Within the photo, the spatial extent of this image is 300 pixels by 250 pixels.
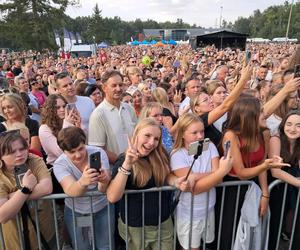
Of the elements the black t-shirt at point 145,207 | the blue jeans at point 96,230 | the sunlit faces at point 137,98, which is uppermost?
the sunlit faces at point 137,98

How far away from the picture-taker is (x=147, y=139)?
8.45 feet

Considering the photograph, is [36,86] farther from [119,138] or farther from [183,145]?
[183,145]

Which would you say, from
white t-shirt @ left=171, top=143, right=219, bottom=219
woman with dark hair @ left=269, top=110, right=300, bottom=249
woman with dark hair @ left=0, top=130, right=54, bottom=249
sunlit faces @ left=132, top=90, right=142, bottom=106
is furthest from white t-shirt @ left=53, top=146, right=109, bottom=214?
sunlit faces @ left=132, top=90, right=142, bottom=106

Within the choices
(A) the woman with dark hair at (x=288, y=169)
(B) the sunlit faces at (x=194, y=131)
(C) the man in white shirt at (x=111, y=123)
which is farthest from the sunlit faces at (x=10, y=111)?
(A) the woman with dark hair at (x=288, y=169)

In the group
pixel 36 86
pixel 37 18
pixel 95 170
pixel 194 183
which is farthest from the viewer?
pixel 37 18

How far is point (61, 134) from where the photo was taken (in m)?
2.73

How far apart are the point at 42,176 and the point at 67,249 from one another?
4.41ft

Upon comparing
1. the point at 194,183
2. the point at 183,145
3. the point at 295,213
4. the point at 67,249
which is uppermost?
the point at 183,145

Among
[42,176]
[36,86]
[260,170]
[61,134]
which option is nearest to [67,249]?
[42,176]

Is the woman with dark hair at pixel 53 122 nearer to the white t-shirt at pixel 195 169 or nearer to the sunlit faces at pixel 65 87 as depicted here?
the sunlit faces at pixel 65 87

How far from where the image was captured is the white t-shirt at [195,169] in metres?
2.73

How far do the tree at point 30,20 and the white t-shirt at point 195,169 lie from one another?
21.2 metres

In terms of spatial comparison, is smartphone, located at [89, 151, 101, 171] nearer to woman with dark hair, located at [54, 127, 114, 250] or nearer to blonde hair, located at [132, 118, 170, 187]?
woman with dark hair, located at [54, 127, 114, 250]

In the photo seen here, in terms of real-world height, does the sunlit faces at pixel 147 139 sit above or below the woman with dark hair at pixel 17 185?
above
